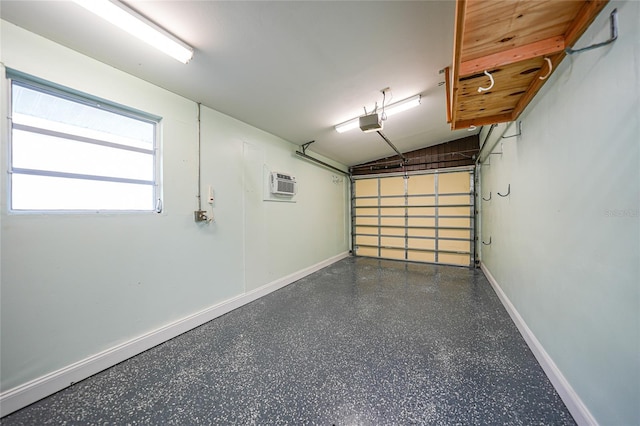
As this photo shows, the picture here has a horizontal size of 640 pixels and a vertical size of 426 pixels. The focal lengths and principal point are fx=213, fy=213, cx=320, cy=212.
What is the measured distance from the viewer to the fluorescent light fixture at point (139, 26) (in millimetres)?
1297

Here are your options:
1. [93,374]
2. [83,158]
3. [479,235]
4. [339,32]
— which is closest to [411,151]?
[479,235]

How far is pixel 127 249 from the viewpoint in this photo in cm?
193

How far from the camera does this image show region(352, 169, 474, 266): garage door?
16.4ft

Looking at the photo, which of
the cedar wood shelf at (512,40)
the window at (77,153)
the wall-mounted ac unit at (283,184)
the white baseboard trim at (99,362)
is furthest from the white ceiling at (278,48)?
the white baseboard trim at (99,362)

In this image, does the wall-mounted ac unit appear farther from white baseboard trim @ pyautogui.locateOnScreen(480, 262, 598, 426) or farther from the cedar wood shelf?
white baseboard trim @ pyautogui.locateOnScreen(480, 262, 598, 426)

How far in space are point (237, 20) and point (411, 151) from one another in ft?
16.4

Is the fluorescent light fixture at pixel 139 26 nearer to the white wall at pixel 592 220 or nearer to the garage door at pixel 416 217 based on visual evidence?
the white wall at pixel 592 220

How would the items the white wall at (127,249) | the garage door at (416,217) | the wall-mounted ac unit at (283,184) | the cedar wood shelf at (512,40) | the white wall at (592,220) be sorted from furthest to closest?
the garage door at (416,217) → the wall-mounted ac unit at (283,184) → the white wall at (127,249) → the cedar wood shelf at (512,40) → the white wall at (592,220)

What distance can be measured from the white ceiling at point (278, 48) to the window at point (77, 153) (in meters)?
0.41

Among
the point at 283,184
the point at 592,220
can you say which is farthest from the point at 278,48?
the point at 592,220

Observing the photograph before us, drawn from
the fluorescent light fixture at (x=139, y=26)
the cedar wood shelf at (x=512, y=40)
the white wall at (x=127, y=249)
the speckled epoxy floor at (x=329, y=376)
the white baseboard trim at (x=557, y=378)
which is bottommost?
the speckled epoxy floor at (x=329, y=376)

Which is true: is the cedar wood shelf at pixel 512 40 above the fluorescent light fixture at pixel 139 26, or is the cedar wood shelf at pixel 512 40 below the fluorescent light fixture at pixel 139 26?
below

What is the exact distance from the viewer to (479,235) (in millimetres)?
4895

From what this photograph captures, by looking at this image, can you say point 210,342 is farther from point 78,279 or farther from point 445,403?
point 445,403
